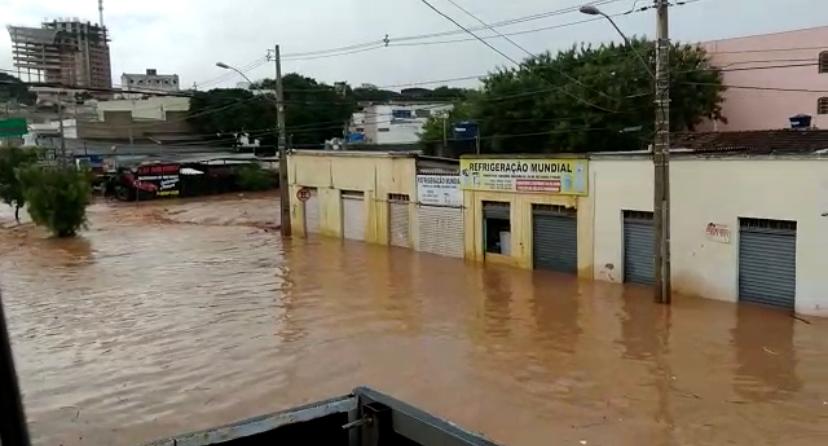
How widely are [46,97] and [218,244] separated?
4414 cm

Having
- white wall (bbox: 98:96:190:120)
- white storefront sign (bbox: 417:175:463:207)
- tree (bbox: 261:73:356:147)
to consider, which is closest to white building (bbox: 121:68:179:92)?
white wall (bbox: 98:96:190:120)

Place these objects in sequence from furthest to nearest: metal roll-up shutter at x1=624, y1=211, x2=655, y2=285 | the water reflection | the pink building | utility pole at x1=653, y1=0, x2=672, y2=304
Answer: the pink building, metal roll-up shutter at x1=624, y1=211, x2=655, y2=285, utility pole at x1=653, y1=0, x2=672, y2=304, the water reflection

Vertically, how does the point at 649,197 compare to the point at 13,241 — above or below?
above

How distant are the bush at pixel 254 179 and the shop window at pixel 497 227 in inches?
1555

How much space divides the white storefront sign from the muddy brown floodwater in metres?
2.43

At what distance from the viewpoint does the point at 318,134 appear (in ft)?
226

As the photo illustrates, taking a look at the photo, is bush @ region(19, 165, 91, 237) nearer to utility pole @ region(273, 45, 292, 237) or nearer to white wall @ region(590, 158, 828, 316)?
utility pole @ region(273, 45, 292, 237)

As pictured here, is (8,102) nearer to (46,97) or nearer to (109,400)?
(46,97)

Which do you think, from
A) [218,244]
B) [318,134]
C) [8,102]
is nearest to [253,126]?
[318,134]

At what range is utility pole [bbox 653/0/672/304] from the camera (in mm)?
16438

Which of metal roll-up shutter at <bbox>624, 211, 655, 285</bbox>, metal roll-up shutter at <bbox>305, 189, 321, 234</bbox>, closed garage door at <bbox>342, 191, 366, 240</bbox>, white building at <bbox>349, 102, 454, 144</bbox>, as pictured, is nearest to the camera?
metal roll-up shutter at <bbox>624, 211, 655, 285</bbox>

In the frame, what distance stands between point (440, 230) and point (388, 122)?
165 feet

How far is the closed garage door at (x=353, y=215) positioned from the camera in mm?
29312

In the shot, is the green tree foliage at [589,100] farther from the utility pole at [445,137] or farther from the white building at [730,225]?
the white building at [730,225]
